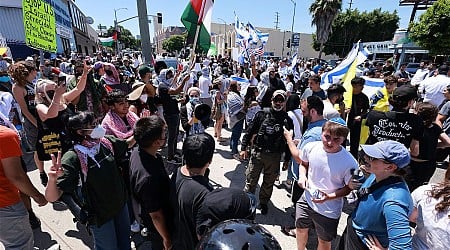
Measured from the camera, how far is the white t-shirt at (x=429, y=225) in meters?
1.54

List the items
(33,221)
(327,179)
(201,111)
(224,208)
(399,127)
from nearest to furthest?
(224,208)
(327,179)
(399,127)
(33,221)
(201,111)

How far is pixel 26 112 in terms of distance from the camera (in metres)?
3.82

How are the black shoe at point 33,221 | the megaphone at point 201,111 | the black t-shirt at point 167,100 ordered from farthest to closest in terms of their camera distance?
the black t-shirt at point 167,100 → the megaphone at point 201,111 → the black shoe at point 33,221

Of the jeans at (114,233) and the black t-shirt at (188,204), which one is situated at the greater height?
the black t-shirt at (188,204)

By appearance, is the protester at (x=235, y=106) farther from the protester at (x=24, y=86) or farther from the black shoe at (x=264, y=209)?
the protester at (x=24, y=86)

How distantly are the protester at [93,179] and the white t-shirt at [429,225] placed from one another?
7.24 feet

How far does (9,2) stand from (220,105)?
76.3ft

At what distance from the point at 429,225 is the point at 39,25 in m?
6.71

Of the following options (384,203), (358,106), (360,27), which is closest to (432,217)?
(384,203)

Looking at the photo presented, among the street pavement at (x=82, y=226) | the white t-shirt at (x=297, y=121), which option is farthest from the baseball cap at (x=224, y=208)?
the white t-shirt at (x=297, y=121)

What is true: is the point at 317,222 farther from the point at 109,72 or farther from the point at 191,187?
the point at 109,72

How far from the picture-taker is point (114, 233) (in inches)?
91.0

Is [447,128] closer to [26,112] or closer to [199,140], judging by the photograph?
[199,140]

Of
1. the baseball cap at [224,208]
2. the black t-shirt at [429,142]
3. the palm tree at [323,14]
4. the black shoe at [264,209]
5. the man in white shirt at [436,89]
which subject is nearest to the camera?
the baseball cap at [224,208]
